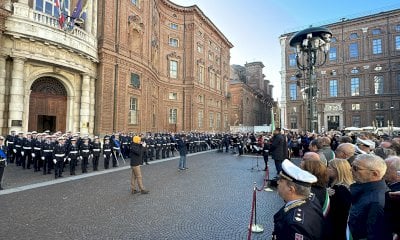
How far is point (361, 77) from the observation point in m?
45.3

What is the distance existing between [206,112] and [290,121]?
2209 cm

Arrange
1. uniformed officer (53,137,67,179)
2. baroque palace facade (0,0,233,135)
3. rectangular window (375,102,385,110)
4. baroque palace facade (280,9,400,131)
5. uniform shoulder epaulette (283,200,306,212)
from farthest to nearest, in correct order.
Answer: rectangular window (375,102,385,110)
baroque palace facade (280,9,400,131)
baroque palace facade (0,0,233,135)
uniformed officer (53,137,67,179)
uniform shoulder epaulette (283,200,306,212)

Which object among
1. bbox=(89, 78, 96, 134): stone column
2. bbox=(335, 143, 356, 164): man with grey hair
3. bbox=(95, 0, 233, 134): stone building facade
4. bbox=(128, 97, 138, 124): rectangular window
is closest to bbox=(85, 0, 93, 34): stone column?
bbox=(95, 0, 233, 134): stone building facade

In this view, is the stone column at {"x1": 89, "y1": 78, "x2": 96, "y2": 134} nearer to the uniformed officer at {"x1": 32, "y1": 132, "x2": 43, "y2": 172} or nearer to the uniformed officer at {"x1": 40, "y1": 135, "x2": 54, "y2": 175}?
the uniformed officer at {"x1": 32, "y1": 132, "x2": 43, "y2": 172}

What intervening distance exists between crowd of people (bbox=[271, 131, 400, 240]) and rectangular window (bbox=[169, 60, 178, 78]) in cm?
3265

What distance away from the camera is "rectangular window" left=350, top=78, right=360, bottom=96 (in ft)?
149

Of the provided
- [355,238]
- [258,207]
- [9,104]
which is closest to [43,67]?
[9,104]

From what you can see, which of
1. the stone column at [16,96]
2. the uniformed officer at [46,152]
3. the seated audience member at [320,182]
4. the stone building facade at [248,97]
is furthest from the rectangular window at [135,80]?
the stone building facade at [248,97]

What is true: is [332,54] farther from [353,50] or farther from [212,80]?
[212,80]

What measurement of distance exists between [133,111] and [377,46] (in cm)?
4760

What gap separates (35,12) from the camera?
48.9ft

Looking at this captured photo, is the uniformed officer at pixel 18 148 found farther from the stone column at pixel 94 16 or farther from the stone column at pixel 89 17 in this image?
→ the stone column at pixel 94 16

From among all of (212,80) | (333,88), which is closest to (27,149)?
(212,80)

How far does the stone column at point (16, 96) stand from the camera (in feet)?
47.2
